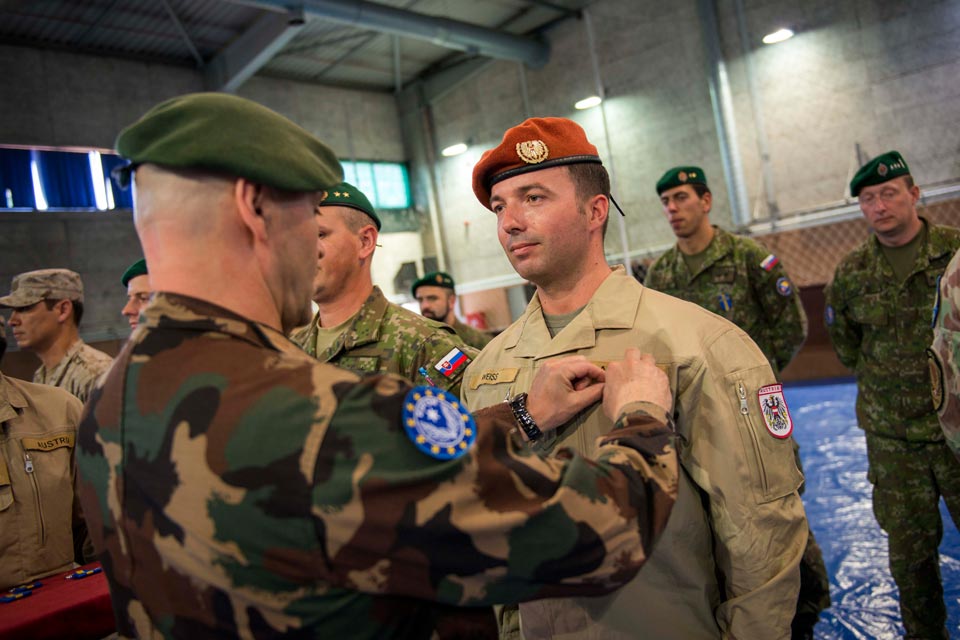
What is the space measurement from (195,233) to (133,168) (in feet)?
0.62

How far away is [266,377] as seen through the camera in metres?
1.05

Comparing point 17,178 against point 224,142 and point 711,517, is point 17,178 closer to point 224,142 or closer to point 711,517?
point 224,142

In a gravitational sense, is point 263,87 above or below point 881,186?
above

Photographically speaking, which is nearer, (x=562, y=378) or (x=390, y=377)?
(x=390, y=377)

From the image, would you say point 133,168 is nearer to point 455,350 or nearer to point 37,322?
point 455,350

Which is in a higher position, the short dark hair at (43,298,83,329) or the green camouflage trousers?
the short dark hair at (43,298,83,329)

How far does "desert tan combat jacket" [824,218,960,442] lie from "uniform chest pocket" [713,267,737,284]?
642mm

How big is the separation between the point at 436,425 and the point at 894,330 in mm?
3726

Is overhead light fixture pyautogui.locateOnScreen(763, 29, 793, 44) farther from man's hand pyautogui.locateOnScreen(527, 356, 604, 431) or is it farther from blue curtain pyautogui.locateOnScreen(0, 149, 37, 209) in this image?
blue curtain pyautogui.locateOnScreen(0, 149, 37, 209)

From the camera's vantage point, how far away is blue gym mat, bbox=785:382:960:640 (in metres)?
Answer: 3.61

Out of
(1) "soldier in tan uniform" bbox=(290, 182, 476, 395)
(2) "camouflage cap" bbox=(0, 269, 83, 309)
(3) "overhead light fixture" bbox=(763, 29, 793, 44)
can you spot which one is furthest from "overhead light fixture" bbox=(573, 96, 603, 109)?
(1) "soldier in tan uniform" bbox=(290, 182, 476, 395)

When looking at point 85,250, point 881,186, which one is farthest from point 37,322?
point 85,250

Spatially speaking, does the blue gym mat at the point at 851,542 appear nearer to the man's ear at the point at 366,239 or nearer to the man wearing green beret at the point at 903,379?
the man wearing green beret at the point at 903,379

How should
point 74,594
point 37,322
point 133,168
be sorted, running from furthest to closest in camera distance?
point 37,322 < point 74,594 < point 133,168
